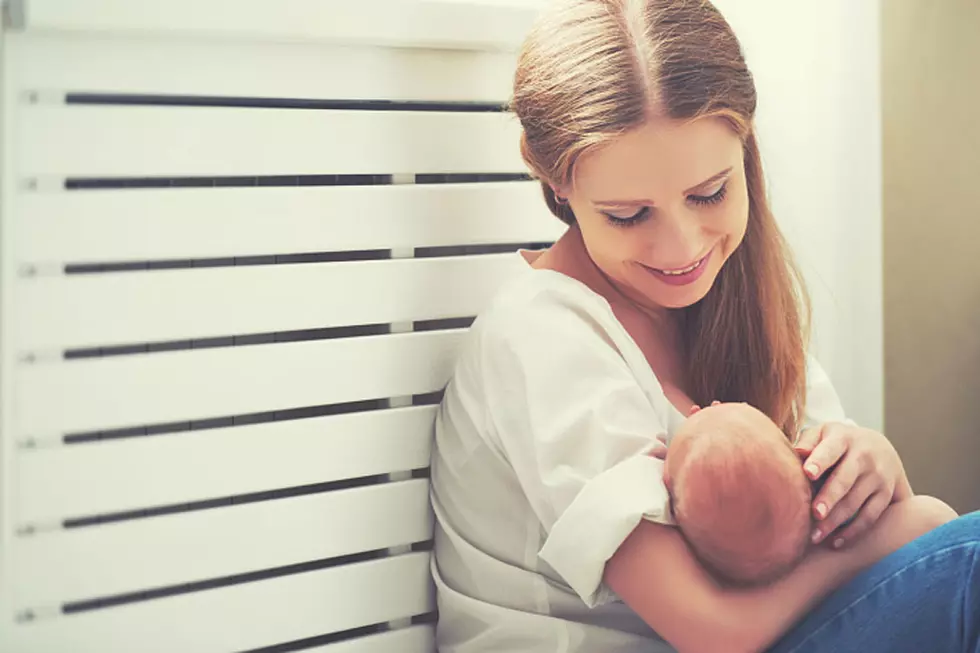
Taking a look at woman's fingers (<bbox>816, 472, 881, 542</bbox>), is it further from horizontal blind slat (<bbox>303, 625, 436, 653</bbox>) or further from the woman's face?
horizontal blind slat (<bbox>303, 625, 436, 653</bbox>)

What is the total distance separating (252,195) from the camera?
3.56 ft

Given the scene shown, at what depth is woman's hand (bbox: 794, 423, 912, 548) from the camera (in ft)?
3.09

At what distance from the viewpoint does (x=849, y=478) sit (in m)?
0.96

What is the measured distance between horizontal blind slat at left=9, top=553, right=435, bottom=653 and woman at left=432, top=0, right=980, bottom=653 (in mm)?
56

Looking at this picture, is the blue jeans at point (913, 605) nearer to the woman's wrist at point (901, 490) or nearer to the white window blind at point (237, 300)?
the woman's wrist at point (901, 490)

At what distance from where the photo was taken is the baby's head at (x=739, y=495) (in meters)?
0.88

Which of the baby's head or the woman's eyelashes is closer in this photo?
the baby's head

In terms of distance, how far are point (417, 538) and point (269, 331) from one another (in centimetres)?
29

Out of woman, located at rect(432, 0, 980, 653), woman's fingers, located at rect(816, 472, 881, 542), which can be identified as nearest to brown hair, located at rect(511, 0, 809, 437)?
woman, located at rect(432, 0, 980, 653)

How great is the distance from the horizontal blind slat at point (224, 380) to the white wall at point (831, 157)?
637 mm

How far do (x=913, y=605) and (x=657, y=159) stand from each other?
0.44 m

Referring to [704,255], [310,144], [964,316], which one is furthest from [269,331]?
[964,316]

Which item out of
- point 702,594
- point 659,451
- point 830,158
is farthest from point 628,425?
point 830,158

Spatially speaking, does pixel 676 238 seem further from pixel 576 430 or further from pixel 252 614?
pixel 252 614
